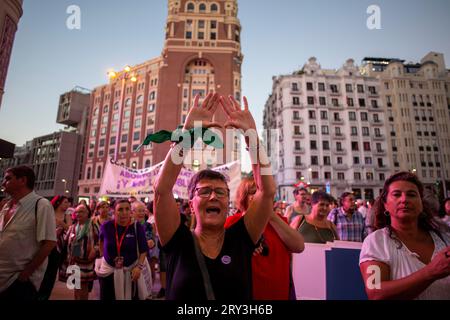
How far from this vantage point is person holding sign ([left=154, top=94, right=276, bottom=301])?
5.32ft

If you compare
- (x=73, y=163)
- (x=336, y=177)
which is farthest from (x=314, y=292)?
(x=73, y=163)

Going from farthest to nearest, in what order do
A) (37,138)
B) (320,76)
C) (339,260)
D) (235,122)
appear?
(37,138) → (320,76) → (339,260) → (235,122)

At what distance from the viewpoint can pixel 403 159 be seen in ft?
161

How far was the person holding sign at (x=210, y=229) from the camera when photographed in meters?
1.62

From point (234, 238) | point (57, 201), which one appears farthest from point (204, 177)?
point (57, 201)

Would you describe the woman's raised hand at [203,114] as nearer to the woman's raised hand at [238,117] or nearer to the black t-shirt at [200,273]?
the woman's raised hand at [238,117]

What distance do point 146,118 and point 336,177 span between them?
123 feet

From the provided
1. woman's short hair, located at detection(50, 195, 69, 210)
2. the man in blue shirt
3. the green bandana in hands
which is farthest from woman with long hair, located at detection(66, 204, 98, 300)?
the man in blue shirt

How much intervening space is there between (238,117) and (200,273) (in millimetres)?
1130

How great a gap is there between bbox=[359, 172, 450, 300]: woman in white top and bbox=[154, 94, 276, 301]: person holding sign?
857 mm

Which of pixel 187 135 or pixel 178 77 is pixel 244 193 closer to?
pixel 187 135

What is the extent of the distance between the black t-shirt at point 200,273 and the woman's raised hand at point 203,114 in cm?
74

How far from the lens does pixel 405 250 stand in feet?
6.02
